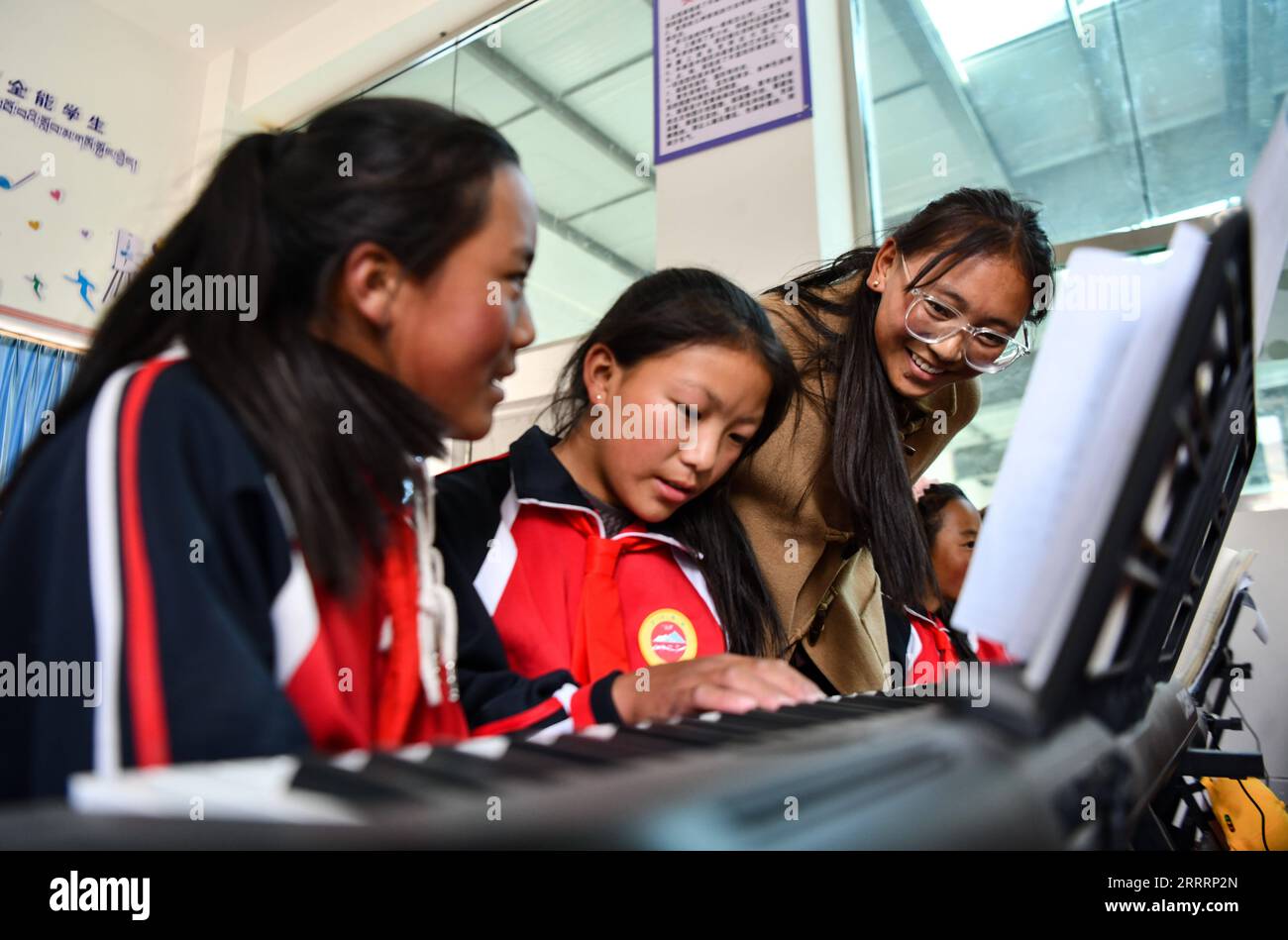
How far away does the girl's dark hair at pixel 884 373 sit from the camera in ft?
3.69

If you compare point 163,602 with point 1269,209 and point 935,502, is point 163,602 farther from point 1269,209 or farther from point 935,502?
point 935,502

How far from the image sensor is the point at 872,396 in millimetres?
1176

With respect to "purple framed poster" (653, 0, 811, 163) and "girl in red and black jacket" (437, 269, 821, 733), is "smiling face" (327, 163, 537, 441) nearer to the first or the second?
"girl in red and black jacket" (437, 269, 821, 733)

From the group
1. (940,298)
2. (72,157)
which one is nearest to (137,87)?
(72,157)

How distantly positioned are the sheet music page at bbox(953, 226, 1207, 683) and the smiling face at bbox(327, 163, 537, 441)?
392 millimetres

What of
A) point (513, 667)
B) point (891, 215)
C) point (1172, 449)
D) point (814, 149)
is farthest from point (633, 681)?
point (891, 215)

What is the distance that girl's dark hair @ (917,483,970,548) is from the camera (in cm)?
→ 188

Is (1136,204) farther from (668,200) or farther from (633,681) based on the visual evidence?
(633,681)

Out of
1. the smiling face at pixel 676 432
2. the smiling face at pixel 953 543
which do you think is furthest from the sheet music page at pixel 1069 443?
the smiling face at pixel 953 543

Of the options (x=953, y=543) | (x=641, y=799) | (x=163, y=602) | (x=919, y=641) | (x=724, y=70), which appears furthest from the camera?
(x=724, y=70)

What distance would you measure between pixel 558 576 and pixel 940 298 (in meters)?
0.64

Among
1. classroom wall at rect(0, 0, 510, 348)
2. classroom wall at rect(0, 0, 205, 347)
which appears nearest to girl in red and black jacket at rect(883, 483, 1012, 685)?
classroom wall at rect(0, 0, 510, 348)

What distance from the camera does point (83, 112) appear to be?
8.13 feet

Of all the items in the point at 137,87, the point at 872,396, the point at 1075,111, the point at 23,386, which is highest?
the point at 137,87
